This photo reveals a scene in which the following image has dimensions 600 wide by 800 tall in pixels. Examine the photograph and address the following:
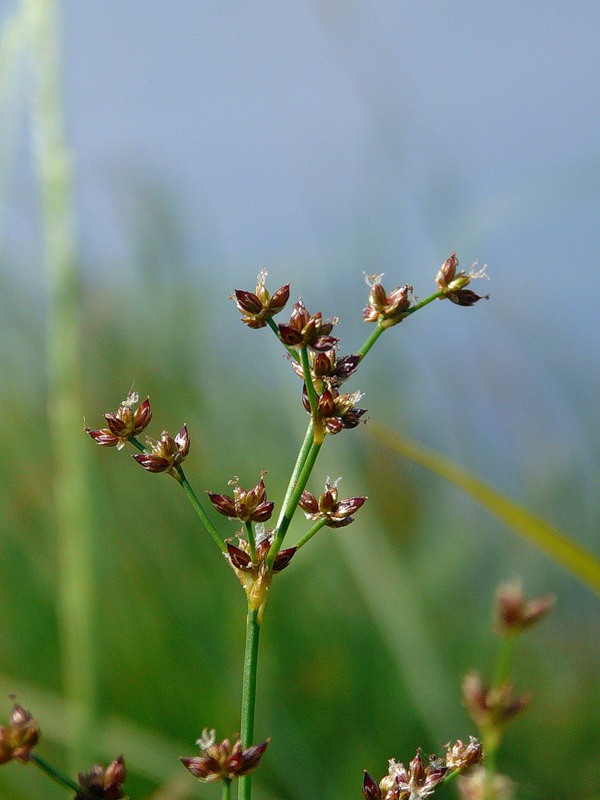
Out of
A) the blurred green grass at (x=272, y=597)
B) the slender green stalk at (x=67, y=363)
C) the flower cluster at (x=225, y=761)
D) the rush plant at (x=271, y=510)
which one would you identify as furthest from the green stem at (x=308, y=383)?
the blurred green grass at (x=272, y=597)

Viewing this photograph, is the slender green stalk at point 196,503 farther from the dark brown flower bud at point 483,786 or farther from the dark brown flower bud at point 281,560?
the dark brown flower bud at point 483,786

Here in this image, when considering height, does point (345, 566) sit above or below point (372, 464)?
below

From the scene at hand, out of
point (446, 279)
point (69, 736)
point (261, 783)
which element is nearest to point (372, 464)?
point (261, 783)

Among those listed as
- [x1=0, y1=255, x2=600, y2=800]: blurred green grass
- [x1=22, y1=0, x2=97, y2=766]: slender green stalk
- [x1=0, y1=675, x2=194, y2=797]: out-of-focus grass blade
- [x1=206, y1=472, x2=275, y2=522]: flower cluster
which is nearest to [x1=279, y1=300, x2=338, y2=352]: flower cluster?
[x1=206, y1=472, x2=275, y2=522]: flower cluster

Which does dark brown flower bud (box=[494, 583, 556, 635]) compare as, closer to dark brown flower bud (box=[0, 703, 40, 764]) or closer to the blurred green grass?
dark brown flower bud (box=[0, 703, 40, 764])

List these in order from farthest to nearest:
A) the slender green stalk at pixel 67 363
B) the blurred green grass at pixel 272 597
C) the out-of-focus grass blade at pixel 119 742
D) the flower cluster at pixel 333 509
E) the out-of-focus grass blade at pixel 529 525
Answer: the blurred green grass at pixel 272 597 < the out-of-focus grass blade at pixel 119 742 < the slender green stalk at pixel 67 363 < the out-of-focus grass blade at pixel 529 525 < the flower cluster at pixel 333 509

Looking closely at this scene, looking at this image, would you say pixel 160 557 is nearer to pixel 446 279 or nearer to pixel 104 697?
pixel 104 697

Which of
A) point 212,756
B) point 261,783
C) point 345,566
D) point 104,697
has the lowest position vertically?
point 212,756
